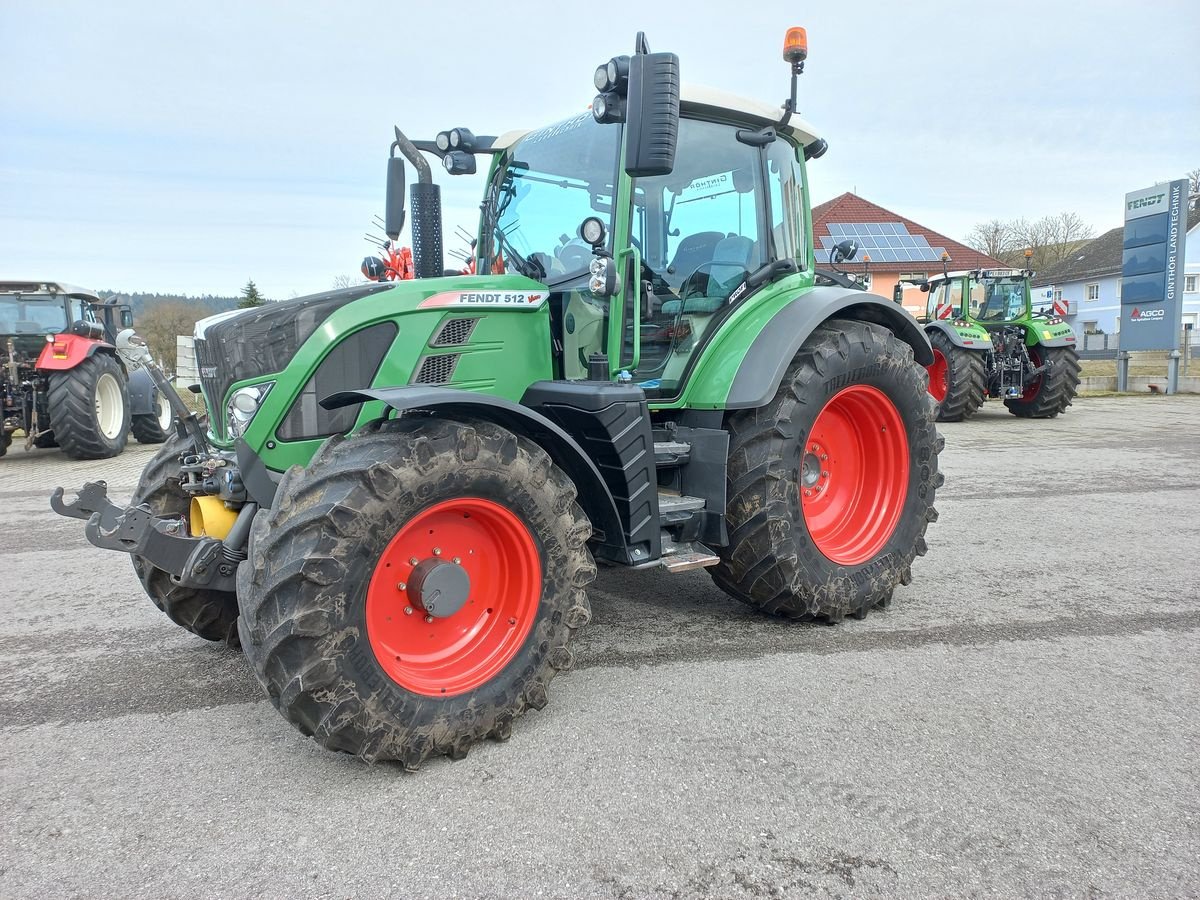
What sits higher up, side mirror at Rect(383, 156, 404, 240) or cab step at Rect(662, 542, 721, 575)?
side mirror at Rect(383, 156, 404, 240)

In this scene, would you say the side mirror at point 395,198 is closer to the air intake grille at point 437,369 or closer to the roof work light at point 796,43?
the air intake grille at point 437,369

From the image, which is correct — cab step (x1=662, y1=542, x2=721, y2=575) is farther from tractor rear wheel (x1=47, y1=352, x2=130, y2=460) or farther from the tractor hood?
tractor rear wheel (x1=47, y1=352, x2=130, y2=460)

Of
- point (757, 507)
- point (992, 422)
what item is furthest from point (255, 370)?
point (992, 422)

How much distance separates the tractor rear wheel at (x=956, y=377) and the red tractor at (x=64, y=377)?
37.0 ft

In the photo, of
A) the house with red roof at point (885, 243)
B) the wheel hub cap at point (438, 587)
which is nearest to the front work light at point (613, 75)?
the wheel hub cap at point (438, 587)

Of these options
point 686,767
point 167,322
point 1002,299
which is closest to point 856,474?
point 686,767

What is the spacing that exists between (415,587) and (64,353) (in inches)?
369

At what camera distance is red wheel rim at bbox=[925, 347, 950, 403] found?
1305 cm

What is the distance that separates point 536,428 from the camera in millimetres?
2980

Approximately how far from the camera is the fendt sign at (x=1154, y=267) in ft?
56.2

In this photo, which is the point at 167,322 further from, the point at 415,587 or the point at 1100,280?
the point at 1100,280

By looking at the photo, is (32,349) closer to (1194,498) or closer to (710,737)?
(710,737)

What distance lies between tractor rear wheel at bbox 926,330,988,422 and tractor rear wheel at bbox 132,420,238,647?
1155 centimetres

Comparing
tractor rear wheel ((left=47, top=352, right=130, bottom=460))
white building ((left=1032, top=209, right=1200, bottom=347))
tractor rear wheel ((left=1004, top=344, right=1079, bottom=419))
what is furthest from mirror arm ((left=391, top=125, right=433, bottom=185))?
white building ((left=1032, top=209, right=1200, bottom=347))
